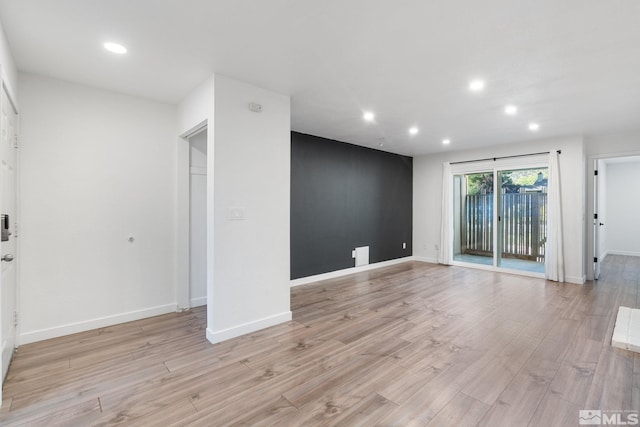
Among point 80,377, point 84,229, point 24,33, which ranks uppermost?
point 24,33

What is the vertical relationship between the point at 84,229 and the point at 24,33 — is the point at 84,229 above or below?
below

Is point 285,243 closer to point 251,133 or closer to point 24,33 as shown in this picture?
point 251,133

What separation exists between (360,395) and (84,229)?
3.12 metres

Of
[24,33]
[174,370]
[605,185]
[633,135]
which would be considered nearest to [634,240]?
[605,185]

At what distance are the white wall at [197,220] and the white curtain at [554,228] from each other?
5.78 m

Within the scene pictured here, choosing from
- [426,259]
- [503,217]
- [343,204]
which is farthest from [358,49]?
[426,259]

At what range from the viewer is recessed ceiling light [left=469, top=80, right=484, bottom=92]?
2904 millimetres

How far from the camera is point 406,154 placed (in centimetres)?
690

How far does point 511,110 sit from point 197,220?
4317mm

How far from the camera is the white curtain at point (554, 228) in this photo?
16.5ft

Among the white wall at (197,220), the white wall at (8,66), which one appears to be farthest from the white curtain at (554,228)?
the white wall at (8,66)

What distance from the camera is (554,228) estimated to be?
509 cm

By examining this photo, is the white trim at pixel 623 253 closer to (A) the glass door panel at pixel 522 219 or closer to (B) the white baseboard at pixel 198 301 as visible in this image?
(A) the glass door panel at pixel 522 219

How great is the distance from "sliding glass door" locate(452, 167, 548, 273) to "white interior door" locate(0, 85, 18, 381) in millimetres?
6968
